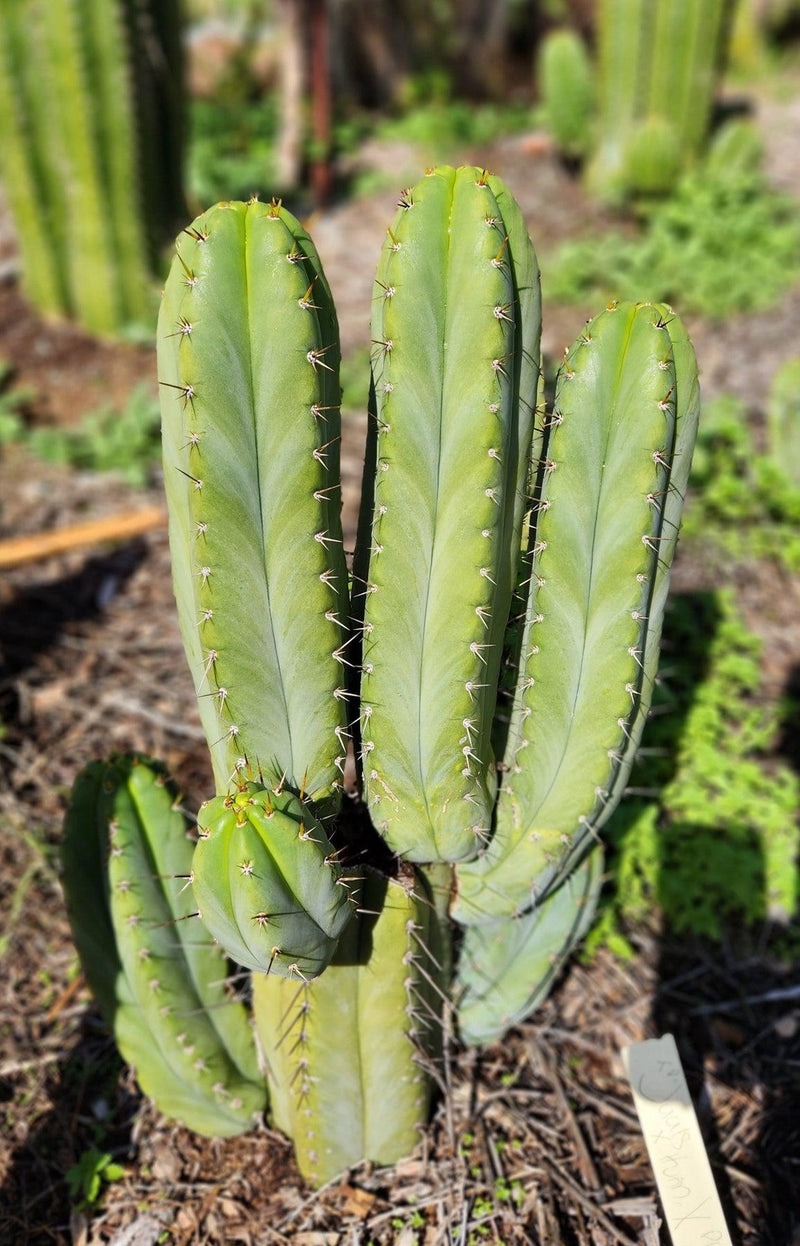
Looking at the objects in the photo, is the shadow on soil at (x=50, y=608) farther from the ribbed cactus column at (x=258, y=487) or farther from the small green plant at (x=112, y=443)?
the ribbed cactus column at (x=258, y=487)

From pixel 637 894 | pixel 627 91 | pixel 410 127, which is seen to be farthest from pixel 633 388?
pixel 410 127

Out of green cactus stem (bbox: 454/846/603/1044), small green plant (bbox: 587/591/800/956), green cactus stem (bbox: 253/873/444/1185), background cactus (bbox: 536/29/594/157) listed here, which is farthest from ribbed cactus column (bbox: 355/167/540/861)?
background cactus (bbox: 536/29/594/157)

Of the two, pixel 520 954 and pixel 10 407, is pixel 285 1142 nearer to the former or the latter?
pixel 520 954

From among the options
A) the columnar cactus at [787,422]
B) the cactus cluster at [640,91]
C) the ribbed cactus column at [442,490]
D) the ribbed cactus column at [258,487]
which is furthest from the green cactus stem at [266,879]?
the cactus cluster at [640,91]

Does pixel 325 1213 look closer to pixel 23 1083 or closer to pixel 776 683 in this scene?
pixel 23 1083

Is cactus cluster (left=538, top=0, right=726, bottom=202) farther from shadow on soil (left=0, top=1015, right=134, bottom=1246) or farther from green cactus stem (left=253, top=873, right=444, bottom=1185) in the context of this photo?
shadow on soil (left=0, top=1015, right=134, bottom=1246)
